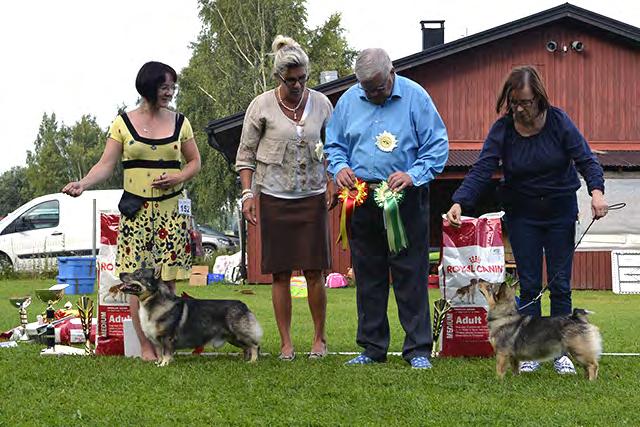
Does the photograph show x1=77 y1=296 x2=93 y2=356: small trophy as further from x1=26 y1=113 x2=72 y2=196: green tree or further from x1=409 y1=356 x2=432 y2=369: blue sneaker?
x1=26 y1=113 x2=72 y2=196: green tree

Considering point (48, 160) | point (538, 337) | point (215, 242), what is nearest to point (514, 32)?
point (538, 337)

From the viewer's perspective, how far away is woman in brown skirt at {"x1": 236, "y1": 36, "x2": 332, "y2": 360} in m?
5.65

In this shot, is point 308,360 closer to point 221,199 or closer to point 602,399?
point 602,399

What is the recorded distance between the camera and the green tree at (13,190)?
252 feet

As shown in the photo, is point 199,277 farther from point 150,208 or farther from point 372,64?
point 372,64

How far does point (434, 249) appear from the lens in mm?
17516

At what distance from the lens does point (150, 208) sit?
5648mm

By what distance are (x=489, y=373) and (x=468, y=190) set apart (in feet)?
3.16

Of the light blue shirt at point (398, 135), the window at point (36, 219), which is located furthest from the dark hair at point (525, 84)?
the window at point (36, 219)

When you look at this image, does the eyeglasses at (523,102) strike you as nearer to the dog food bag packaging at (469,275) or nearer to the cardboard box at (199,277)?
the dog food bag packaging at (469,275)

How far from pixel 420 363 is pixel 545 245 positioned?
0.91 metres

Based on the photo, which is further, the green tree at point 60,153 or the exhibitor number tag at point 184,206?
the green tree at point 60,153

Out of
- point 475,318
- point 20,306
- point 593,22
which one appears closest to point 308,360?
point 475,318

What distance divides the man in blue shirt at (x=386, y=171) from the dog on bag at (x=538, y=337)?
18.5 inches
